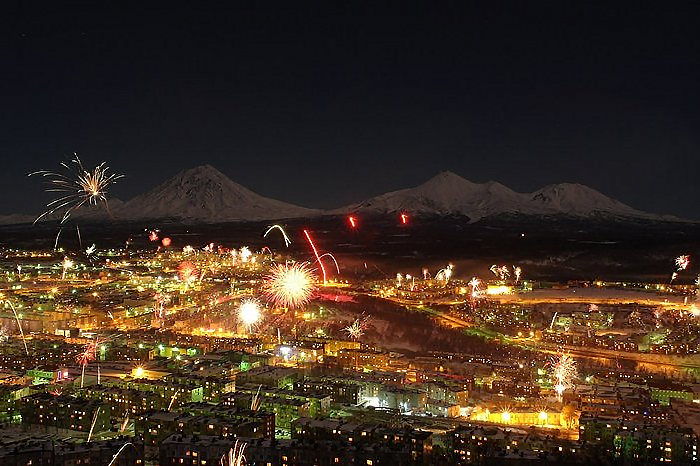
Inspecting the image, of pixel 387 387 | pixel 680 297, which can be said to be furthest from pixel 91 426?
pixel 680 297

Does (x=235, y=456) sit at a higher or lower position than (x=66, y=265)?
lower

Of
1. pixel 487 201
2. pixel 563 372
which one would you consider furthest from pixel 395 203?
pixel 563 372

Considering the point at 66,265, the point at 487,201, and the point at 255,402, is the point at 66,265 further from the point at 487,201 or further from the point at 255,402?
the point at 487,201

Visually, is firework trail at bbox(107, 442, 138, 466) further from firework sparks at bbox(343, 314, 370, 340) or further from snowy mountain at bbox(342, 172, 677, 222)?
snowy mountain at bbox(342, 172, 677, 222)

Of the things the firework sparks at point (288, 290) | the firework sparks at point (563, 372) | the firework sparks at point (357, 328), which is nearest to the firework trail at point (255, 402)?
the firework sparks at point (563, 372)

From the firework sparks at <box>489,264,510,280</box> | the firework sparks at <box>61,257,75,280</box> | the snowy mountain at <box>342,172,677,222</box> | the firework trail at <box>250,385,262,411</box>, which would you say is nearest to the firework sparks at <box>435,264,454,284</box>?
the firework sparks at <box>489,264,510,280</box>

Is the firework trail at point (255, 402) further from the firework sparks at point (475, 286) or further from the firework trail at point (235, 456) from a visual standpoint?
the firework sparks at point (475, 286)
